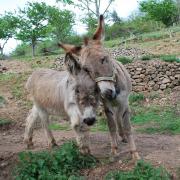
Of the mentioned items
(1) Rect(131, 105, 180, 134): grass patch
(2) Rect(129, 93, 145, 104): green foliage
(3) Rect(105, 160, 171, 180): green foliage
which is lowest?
(1) Rect(131, 105, 180, 134): grass patch

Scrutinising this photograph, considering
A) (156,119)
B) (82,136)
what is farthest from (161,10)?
(82,136)

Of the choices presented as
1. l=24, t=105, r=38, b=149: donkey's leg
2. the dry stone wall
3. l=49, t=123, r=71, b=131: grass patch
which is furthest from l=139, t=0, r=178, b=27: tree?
l=24, t=105, r=38, b=149: donkey's leg

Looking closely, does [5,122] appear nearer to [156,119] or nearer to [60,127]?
[60,127]

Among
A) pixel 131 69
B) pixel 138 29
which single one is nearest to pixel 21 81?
pixel 131 69

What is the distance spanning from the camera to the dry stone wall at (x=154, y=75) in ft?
43.0

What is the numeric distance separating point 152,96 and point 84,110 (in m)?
7.02

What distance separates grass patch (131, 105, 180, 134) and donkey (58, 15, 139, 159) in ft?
9.76

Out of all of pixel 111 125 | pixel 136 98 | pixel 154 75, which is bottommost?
pixel 136 98

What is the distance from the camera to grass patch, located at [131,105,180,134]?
931cm

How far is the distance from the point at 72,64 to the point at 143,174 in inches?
66.4

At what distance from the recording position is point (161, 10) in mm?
36000

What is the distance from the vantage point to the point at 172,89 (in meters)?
12.9

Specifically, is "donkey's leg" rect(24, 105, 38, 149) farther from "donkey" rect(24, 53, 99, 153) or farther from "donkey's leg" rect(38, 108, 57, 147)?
"donkey's leg" rect(38, 108, 57, 147)

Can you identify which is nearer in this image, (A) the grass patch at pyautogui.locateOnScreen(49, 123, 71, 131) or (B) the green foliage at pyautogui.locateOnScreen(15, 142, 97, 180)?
(B) the green foliage at pyautogui.locateOnScreen(15, 142, 97, 180)
